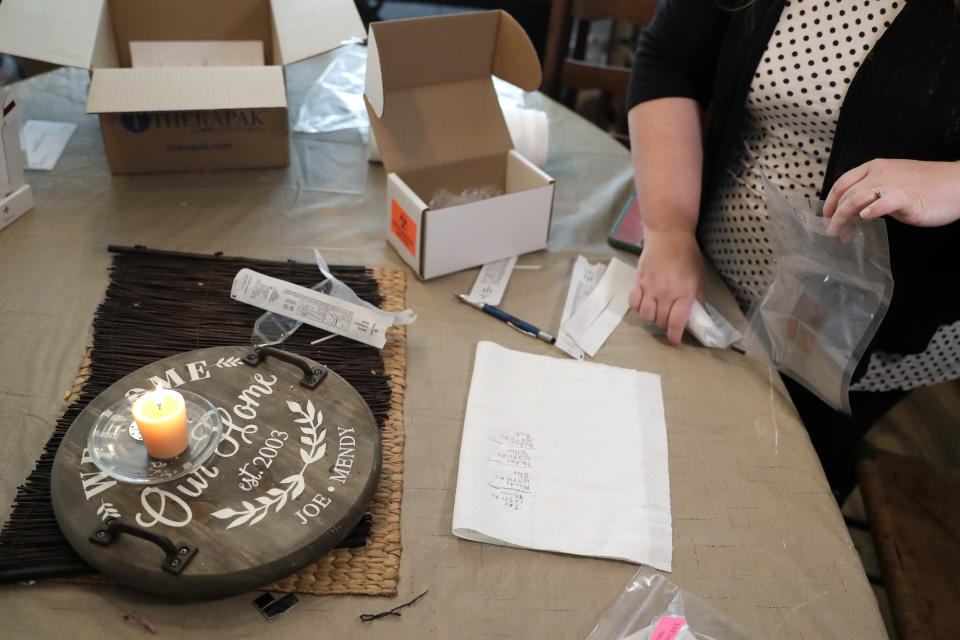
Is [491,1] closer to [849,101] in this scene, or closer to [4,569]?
[849,101]

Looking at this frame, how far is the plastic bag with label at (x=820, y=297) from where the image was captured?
0.81 m

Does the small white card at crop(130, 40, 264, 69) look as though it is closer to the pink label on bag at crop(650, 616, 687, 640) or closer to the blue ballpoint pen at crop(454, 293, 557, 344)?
the blue ballpoint pen at crop(454, 293, 557, 344)

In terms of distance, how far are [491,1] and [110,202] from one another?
9.08 feet

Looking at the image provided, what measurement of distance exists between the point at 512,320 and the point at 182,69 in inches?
25.6

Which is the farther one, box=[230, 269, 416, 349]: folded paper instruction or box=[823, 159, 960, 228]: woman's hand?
box=[230, 269, 416, 349]: folded paper instruction

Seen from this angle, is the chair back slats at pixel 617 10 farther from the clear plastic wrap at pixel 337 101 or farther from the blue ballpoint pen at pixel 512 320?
the blue ballpoint pen at pixel 512 320

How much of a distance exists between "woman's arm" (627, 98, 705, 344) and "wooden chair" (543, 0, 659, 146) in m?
0.55

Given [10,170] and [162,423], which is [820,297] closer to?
[162,423]

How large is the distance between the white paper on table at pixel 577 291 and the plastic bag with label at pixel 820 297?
0.75 feet

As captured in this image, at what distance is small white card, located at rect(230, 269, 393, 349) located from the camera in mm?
901

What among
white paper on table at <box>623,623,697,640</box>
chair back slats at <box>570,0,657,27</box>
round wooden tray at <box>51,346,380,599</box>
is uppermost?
chair back slats at <box>570,0,657,27</box>

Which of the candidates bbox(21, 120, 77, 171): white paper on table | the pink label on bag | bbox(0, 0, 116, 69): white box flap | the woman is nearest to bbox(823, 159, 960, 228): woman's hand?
the woman

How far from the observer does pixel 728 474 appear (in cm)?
79

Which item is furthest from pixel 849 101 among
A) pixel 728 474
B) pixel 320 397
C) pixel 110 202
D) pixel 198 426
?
pixel 110 202
